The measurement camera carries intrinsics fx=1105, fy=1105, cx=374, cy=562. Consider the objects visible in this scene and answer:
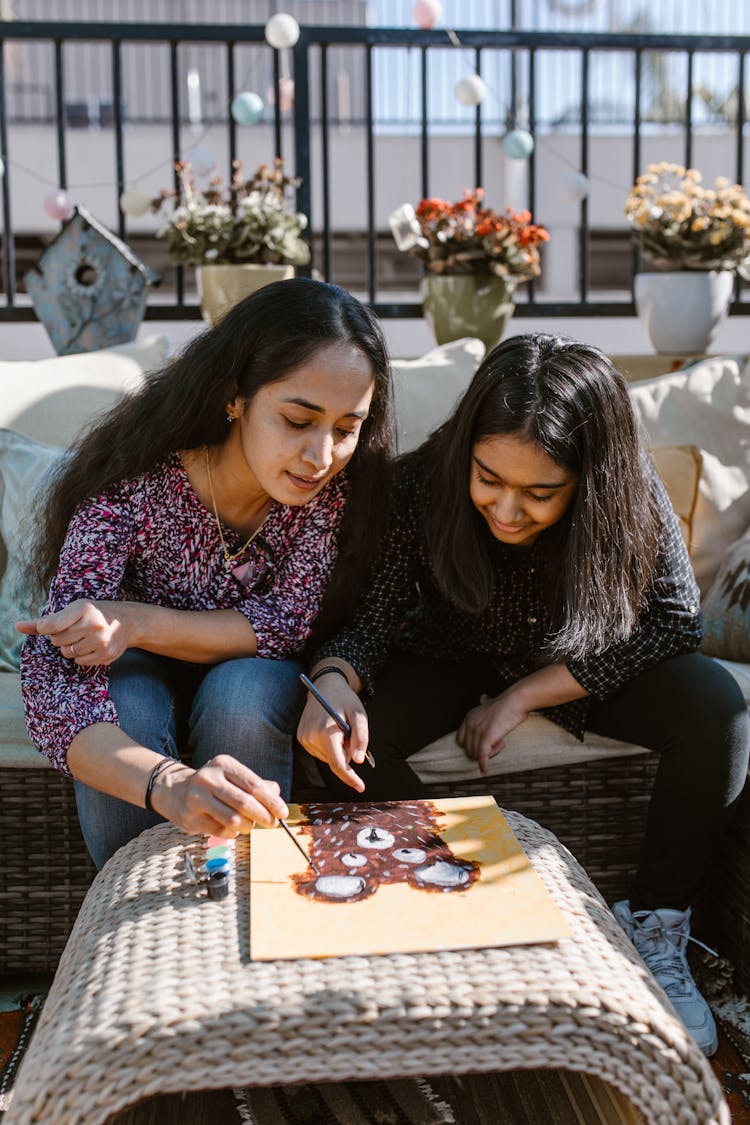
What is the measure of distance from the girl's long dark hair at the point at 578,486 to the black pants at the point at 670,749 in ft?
0.38

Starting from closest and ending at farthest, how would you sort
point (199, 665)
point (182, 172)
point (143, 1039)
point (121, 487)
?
1. point (143, 1039)
2. point (121, 487)
3. point (199, 665)
4. point (182, 172)

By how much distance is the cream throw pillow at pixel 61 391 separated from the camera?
2107mm

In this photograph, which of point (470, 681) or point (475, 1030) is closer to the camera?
point (475, 1030)

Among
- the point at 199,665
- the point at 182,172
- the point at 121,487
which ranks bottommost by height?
the point at 199,665

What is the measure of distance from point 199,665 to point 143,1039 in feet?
2.61

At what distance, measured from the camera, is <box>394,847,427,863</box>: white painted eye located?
1.12m

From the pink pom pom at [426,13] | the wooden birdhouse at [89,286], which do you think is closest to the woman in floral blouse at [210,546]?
the wooden birdhouse at [89,286]

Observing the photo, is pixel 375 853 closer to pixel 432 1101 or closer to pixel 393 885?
pixel 393 885

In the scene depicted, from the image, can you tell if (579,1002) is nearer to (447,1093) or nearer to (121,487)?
(447,1093)

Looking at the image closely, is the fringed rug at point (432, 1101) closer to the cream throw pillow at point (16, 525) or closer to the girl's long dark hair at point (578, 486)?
the girl's long dark hair at point (578, 486)

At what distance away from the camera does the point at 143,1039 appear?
0.90 m

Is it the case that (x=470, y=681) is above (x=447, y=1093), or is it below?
above

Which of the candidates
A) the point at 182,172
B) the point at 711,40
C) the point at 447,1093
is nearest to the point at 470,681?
the point at 447,1093

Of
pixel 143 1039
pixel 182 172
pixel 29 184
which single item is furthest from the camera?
pixel 29 184
